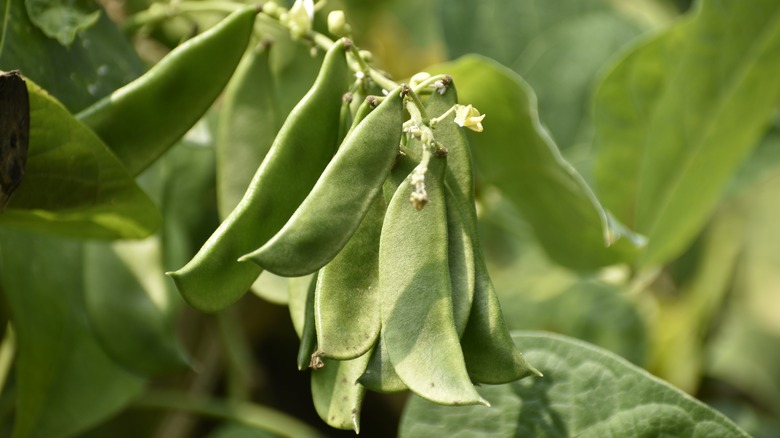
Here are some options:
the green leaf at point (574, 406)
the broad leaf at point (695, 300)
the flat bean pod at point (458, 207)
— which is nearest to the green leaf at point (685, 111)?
the broad leaf at point (695, 300)

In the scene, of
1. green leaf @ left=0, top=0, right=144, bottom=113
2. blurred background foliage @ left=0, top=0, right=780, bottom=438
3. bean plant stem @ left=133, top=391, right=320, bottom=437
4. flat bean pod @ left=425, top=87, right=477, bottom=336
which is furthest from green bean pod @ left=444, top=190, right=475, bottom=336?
bean plant stem @ left=133, top=391, right=320, bottom=437

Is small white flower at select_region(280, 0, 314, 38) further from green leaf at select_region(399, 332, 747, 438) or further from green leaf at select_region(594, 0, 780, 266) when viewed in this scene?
green leaf at select_region(594, 0, 780, 266)

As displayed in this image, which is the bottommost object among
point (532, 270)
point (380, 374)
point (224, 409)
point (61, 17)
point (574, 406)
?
point (224, 409)

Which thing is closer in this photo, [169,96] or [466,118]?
[466,118]

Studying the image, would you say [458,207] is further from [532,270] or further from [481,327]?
[532,270]

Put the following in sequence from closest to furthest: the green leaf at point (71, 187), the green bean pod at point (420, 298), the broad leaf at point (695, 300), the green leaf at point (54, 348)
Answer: the green bean pod at point (420, 298) → the green leaf at point (71, 187) → the green leaf at point (54, 348) → the broad leaf at point (695, 300)

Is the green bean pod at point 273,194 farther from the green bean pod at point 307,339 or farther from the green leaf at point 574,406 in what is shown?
the green leaf at point 574,406

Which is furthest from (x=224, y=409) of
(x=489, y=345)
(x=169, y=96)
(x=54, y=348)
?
(x=489, y=345)
